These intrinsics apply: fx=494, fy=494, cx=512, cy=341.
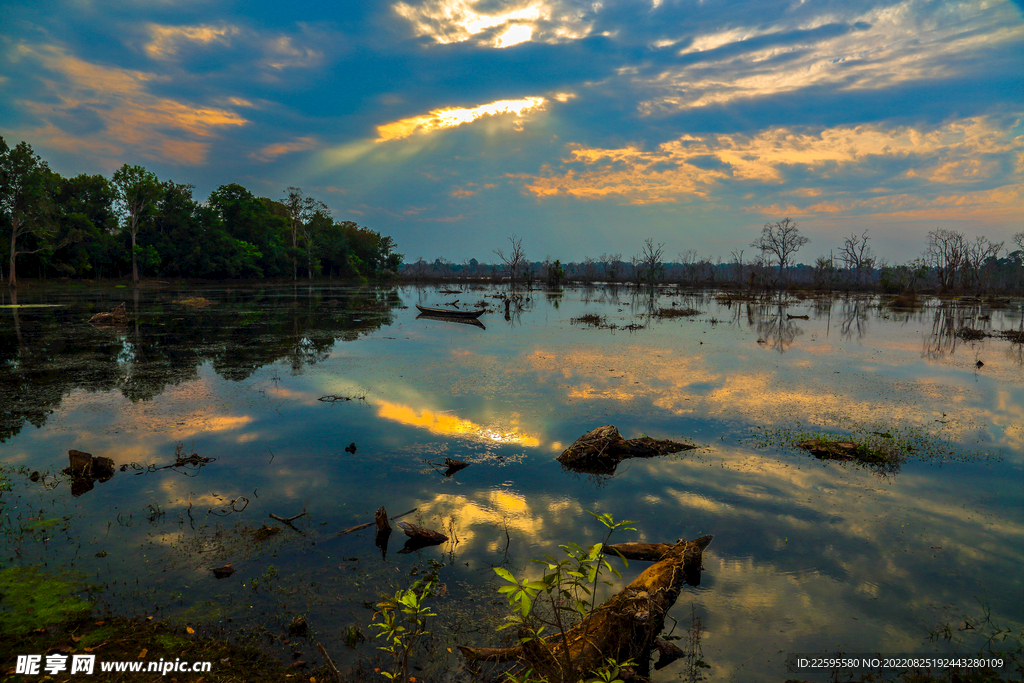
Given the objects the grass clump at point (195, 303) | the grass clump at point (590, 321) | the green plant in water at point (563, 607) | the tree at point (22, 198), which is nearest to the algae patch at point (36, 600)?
the green plant in water at point (563, 607)

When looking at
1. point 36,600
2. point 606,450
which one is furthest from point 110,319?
point 606,450

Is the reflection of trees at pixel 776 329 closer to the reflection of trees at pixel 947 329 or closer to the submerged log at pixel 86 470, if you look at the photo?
the reflection of trees at pixel 947 329

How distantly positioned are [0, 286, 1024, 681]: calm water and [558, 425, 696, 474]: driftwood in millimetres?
311

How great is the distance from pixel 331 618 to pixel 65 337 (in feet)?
87.7

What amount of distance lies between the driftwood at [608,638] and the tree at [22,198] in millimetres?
72648

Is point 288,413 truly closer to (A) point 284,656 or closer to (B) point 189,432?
(B) point 189,432

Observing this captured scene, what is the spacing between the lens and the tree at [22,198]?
54344 millimetres

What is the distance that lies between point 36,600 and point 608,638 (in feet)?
19.9

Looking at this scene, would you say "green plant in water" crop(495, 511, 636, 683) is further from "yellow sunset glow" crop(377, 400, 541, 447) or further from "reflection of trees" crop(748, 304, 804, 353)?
"reflection of trees" crop(748, 304, 804, 353)

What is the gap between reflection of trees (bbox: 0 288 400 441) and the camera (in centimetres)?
1434

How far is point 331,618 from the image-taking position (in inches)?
208

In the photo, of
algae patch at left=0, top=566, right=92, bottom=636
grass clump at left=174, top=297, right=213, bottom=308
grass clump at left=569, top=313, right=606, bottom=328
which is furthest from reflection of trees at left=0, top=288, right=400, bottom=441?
grass clump at left=569, top=313, right=606, bottom=328

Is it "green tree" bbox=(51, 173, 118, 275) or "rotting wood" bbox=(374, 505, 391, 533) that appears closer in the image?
"rotting wood" bbox=(374, 505, 391, 533)

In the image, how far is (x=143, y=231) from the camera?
70.6m
